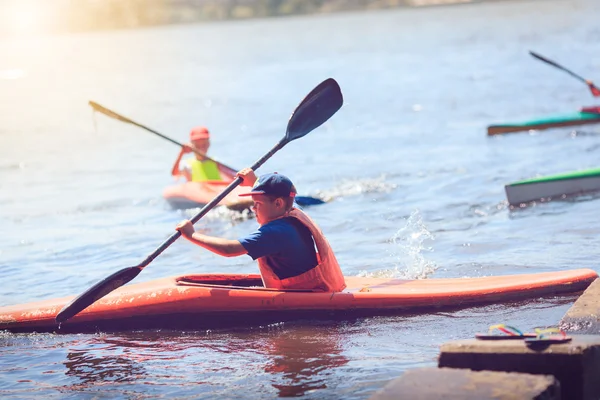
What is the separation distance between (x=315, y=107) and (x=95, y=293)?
83.9 inches

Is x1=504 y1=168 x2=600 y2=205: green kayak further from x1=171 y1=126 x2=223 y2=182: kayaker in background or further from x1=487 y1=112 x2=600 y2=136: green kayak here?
x1=487 y1=112 x2=600 y2=136: green kayak

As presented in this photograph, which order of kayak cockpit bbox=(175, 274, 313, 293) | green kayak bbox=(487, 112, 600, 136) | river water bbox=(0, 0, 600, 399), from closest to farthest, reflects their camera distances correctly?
river water bbox=(0, 0, 600, 399), kayak cockpit bbox=(175, 274, 313, 293), green kayak bbox=(487, 112, 600, 136)

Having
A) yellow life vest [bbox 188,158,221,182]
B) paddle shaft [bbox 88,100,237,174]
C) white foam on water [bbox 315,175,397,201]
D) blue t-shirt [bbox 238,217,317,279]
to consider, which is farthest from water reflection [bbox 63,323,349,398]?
white foam on water [bbox 315,175,397,201]

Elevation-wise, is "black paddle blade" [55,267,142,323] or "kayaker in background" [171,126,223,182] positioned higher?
"kayaker in background" [171,126,223,182]

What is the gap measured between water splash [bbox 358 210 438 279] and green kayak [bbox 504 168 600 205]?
100 cm

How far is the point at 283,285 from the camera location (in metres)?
6.34

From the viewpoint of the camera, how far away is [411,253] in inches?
343

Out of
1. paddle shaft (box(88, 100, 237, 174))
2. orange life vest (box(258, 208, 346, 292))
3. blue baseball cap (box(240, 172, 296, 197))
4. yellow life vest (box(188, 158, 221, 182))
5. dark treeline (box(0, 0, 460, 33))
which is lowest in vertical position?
orange life vest (box(258, 208, 346, 292))

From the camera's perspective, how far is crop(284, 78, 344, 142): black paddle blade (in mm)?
7375

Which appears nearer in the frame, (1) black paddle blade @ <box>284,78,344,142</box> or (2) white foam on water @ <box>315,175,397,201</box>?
(1) black paddle blade @ <box>284,78,344,142</box>

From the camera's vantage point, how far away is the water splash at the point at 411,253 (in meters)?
8.01

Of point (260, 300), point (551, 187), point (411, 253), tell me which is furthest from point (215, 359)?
point (551, 187)

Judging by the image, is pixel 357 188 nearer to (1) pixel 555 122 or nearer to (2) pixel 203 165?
(2) pixel 203 165

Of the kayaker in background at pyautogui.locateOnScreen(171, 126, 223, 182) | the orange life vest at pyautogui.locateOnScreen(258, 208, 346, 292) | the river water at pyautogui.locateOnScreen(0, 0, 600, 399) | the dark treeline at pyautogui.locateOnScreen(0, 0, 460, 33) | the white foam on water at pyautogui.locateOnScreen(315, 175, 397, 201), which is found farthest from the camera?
the dark treeline at pyautogui.locateOnScreen(0, 0, 460, 33)
